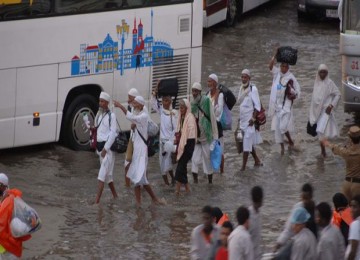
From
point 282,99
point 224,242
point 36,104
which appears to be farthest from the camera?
point 282,99

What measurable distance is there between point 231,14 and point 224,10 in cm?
74

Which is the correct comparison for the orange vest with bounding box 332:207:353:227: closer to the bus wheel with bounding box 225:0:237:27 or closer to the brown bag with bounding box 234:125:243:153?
the brown bag with bounding box 234:125:243:153

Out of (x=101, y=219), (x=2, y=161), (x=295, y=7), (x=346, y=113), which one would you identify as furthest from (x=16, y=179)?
(x=295, y=7)

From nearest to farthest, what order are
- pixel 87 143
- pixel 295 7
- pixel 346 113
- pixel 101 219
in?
pixel 101 219, pixel 87 143, pixel 346 113, pixel 295 7

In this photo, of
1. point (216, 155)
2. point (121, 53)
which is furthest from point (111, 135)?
point (121, 53)

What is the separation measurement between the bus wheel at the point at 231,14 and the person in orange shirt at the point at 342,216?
666 inches

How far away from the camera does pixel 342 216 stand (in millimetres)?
12406

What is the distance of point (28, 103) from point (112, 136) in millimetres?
2426

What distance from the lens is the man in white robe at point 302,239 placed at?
10.9 metres

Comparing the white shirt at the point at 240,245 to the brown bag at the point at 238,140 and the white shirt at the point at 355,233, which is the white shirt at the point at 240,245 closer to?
the white shirt at the point at 355,233

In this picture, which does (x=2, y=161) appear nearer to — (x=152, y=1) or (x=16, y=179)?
(x=16, y=179)

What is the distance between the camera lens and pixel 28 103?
18.0 metres

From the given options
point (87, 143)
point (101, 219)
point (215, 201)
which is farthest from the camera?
point (87, 143)

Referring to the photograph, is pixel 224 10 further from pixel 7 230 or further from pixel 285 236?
pixel 285 236
